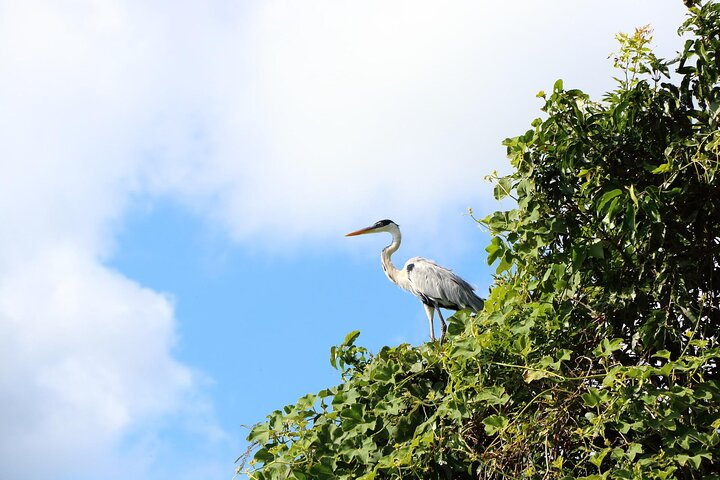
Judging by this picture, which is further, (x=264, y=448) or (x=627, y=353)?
(x=264, y=448)

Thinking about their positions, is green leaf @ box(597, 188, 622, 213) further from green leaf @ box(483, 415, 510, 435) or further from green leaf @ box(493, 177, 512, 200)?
green leaf @ box(483, 415, 510, 435)

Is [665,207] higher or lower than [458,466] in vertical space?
higher

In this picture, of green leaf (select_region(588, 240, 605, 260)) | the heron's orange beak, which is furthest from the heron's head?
green leaf (select_region(588, 240, 605, 260))

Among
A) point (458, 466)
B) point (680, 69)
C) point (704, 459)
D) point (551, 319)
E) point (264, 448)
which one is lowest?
point (704, 459)

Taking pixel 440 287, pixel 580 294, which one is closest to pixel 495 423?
pixel 580 294

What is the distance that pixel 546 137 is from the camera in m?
4.58

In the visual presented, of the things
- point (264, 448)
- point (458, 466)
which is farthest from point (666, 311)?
point (264, 448)

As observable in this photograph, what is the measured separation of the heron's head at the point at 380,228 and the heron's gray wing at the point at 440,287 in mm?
928

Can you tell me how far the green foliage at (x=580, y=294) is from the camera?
4297mm

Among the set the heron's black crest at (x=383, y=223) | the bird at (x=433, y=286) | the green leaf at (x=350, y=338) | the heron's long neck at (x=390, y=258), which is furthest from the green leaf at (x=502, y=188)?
the heron's black crest at (x=383, y=223)

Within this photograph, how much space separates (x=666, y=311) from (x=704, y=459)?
27.3 inches

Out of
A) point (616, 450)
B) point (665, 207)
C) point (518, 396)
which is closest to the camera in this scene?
point (616, 450)

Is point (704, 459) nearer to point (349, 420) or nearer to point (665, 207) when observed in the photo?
point (665, 207)

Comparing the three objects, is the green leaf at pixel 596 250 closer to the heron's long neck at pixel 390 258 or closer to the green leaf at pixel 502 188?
the green leaf at pixel 502 188
